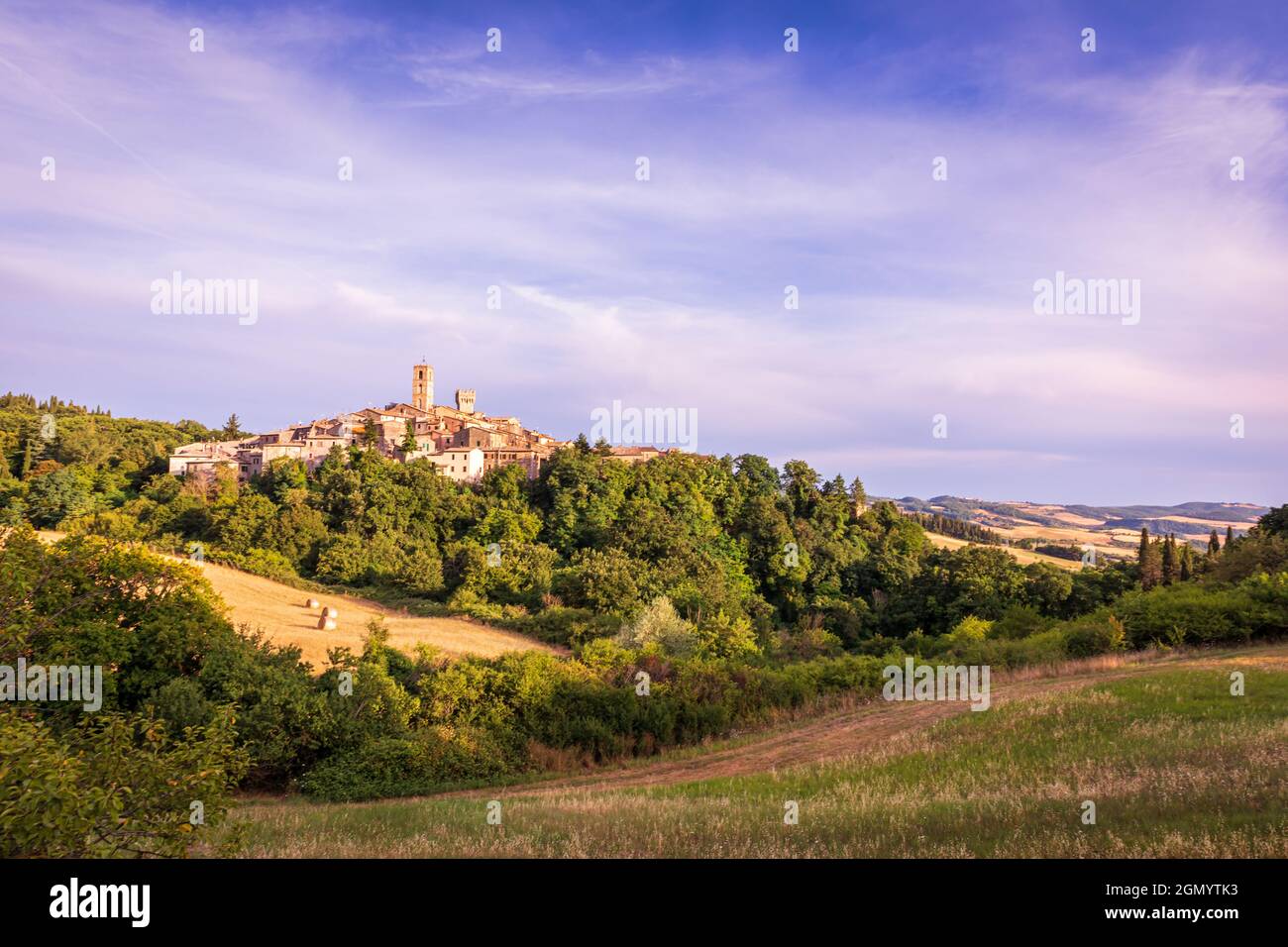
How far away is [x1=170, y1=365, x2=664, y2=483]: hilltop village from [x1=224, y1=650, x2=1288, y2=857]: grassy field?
247ft

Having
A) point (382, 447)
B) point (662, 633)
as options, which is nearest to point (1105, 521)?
point (382, 447)

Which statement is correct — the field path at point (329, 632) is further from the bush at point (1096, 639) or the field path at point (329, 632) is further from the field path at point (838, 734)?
the bush at point (1096, 639)

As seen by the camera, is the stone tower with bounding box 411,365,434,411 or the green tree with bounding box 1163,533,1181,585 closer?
the green tree with bounding box 1163,533,1181,585

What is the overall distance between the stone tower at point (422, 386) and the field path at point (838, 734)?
126750mm

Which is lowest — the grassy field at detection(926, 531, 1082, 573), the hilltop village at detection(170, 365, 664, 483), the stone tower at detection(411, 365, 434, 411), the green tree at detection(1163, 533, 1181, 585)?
the grassy field at detection(926, 531, 1082, 573)

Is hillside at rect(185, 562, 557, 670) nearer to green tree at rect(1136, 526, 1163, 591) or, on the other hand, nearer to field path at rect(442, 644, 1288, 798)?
field path at rect(442, 644, 1288, 798)

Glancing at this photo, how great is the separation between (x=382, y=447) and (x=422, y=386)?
146ft

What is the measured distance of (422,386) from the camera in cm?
14462

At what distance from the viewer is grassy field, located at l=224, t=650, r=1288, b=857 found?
8.94 m

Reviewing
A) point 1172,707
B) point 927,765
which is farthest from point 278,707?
point 1172,707

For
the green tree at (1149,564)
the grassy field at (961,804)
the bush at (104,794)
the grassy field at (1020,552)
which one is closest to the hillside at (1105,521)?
the grassy field at (1020,552)

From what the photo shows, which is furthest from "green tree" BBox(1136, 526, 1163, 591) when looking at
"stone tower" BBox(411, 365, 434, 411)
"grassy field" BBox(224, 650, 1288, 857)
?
"stone tower" BBox(411, 365, 434, 411)

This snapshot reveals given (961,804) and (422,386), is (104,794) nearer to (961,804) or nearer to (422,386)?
(961,804)
